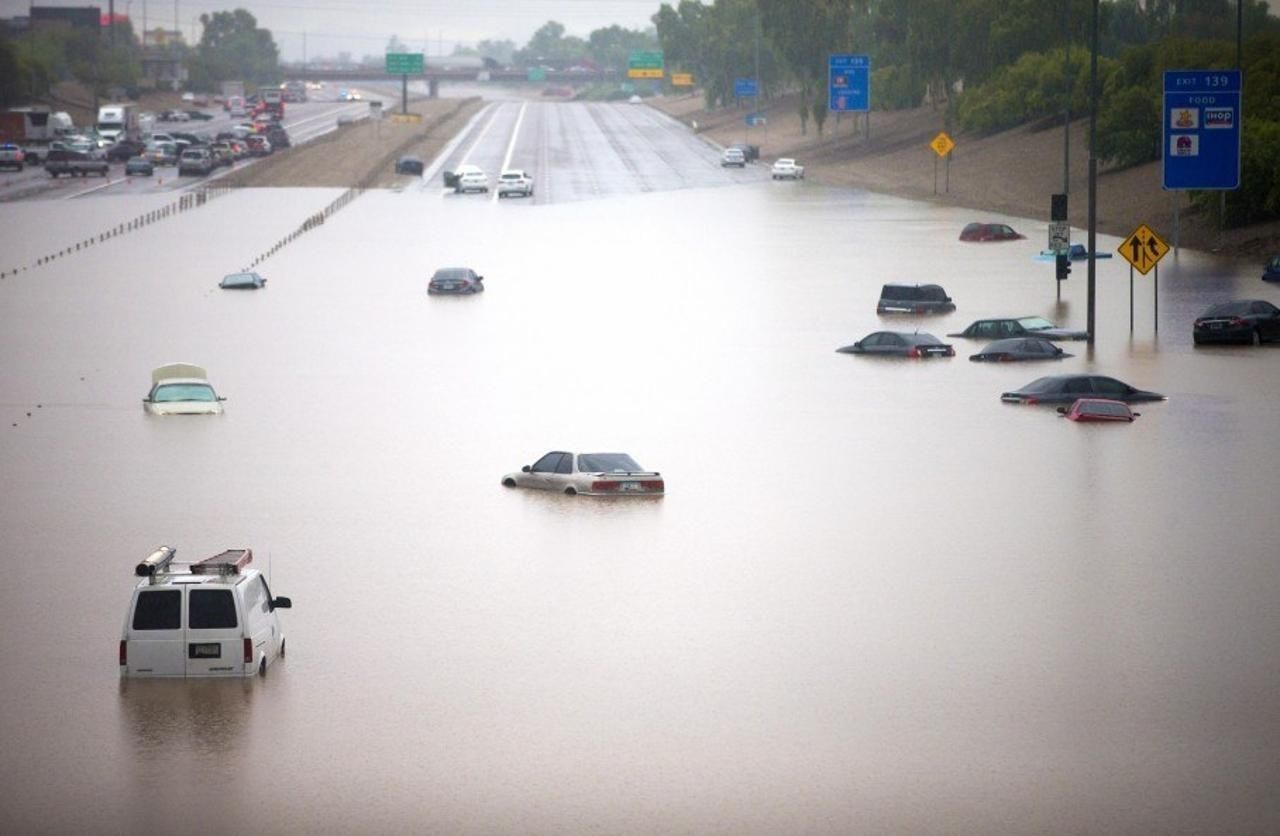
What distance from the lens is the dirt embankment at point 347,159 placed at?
144625mm

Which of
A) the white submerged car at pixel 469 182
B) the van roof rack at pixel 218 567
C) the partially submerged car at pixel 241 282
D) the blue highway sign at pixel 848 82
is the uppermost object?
the blue highway sign at pixel 848 82

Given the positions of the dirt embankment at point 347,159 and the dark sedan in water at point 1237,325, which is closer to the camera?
the dark sedan in water at point 1237,325

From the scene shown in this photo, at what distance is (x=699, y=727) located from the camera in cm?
2375

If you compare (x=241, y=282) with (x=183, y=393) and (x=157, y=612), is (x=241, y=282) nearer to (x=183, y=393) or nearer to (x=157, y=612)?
(x=183, y=393)

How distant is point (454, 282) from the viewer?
79.4 meters

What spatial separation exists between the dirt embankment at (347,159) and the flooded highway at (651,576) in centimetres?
7158

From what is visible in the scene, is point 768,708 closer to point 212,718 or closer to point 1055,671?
point 1055,671

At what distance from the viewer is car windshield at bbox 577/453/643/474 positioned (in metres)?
39.6

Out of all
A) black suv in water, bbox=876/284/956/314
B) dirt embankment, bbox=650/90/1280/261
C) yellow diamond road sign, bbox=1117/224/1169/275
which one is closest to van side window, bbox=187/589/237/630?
yellow diamond road sign, bbox=1117/224/1169/275

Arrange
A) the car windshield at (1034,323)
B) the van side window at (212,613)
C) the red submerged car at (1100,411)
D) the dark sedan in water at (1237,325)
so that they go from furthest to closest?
the car windshield at (1034,323) < the dark sedan in water at (1237,325) < the red submerged car at (1100,411) < the van side window at (212,613)

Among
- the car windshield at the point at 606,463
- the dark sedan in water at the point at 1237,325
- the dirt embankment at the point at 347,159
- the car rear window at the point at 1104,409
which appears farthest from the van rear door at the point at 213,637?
the dirt embankment at the point at 347,159

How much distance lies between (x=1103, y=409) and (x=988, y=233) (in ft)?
176

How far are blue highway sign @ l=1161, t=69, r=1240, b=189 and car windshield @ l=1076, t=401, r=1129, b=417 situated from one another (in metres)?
19.0

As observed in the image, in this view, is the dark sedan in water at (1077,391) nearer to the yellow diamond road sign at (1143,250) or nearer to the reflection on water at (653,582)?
the reflection on water at (653,582)
